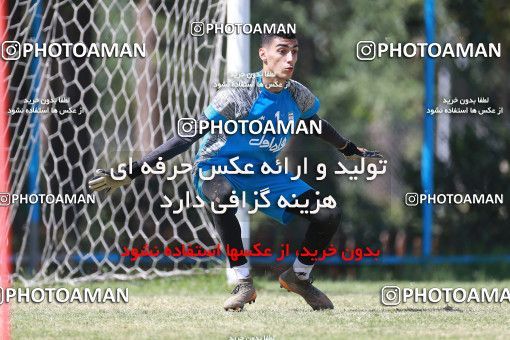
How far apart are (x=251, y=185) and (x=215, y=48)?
326cm

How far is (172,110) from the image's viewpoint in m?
10.4

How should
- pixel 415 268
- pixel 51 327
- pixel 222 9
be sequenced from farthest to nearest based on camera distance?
pixel 415 268
pixel 222 9
pixel 51 327

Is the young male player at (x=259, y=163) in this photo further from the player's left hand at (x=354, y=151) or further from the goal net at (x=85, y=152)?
the goal net at (x=85, y=152)

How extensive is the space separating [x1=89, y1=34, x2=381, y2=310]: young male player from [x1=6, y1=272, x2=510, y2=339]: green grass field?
0.21 metres

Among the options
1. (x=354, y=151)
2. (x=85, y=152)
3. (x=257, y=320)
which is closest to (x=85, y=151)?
(x=85, y=152)

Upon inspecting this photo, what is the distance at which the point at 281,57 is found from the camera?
7.13 meters

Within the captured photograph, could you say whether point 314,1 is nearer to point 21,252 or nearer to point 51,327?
point 21,252

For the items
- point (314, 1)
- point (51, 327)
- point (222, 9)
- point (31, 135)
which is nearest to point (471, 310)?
point (51, 327)

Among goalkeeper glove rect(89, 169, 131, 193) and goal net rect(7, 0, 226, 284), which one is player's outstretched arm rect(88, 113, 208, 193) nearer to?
goalkeeper glove rect(89, 169, 131, 193)

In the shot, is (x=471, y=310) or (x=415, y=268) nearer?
(x=471, y=310)

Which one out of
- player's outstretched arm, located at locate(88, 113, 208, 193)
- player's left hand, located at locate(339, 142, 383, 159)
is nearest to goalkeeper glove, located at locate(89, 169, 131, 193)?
player's outstretched arm, located at locate(88, 113, 208, 193)

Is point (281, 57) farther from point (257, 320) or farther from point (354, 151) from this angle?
point (257, 320)

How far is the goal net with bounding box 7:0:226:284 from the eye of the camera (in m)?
10.1

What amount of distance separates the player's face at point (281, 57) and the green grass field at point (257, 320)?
1493 mm
